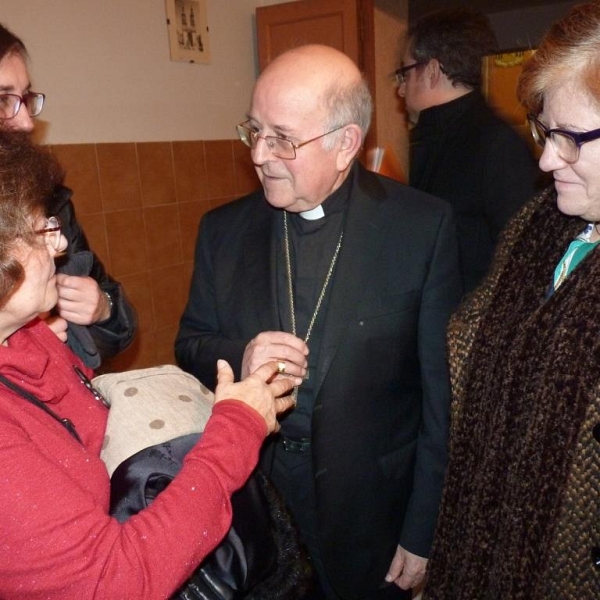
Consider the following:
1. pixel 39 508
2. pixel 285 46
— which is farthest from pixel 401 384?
pixel 285 46

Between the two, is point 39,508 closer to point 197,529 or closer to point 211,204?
point 197,529

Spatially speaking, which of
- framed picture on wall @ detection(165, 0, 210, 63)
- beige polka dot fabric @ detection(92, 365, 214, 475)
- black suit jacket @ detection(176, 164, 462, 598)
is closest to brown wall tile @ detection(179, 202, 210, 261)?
framed picture on wall @ detection(165, 0, 210, 63)

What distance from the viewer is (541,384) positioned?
3.58 ft

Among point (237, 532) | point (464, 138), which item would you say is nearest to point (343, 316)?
point (237, 532)

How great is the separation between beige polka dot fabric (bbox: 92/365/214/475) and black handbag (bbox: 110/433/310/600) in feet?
0.08

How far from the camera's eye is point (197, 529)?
84 cm

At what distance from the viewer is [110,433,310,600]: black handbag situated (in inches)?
36.5

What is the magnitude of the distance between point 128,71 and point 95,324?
1.98 meters

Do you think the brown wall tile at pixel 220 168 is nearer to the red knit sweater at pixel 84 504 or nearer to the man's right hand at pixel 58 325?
the man's right hand at pixel 58 325

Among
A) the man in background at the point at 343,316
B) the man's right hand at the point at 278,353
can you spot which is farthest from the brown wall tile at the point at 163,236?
the man's right hand at the point at 278,353

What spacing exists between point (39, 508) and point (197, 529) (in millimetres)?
227

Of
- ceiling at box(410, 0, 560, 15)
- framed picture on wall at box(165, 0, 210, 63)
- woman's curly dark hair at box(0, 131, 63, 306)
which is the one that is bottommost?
woman's curly dark hair at box(0, 131, 63, 306)

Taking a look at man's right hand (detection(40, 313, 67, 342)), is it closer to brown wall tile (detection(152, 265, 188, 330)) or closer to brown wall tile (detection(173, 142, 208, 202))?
brown wall tile (detection(152, 265, 188, 330))

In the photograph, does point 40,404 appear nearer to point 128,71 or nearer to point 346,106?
point 346,106
